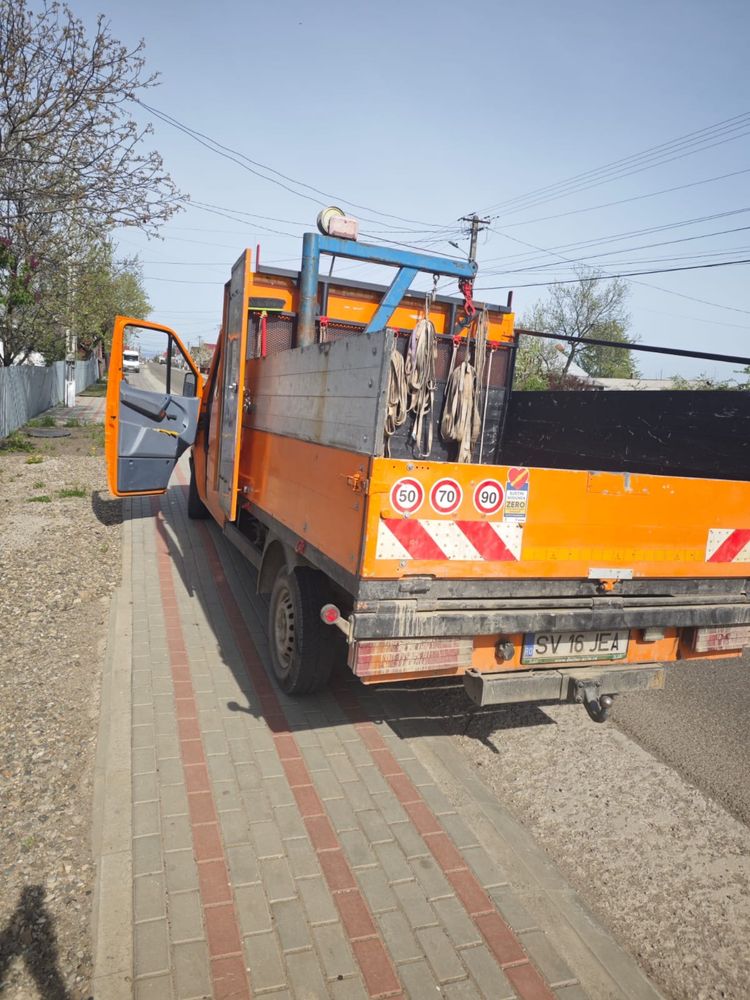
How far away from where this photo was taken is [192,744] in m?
3.66

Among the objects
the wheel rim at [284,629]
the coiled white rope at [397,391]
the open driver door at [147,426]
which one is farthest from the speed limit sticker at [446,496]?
the open driver door at [147,426]

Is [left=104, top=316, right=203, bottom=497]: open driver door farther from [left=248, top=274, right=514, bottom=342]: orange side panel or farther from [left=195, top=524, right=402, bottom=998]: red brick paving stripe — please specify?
[left=195, top=524, right=402, bottom=998]: red brick paving stripe

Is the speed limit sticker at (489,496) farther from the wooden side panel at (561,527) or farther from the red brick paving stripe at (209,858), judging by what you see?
the red brick paving stripe at (209,858)

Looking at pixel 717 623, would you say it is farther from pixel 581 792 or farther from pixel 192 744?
pixel 192 744

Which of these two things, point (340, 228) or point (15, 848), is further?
point (340, 228)

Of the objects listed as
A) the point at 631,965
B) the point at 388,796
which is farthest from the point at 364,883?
the point at 631,965

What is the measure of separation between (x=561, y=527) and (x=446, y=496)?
0.66 metres

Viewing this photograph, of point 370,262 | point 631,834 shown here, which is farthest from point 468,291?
point 631,834

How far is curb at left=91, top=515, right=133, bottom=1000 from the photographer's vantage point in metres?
2.26

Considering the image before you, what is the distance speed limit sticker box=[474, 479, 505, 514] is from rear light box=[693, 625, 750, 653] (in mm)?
1589

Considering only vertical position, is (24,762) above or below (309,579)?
below

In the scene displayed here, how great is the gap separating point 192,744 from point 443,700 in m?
1.70

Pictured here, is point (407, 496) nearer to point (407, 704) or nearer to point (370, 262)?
Result: point (407, 704)

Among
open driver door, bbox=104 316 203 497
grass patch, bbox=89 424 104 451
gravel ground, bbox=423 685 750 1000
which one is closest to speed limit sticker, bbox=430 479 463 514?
Result: gravel ground, bbox=423 685 750 1000
